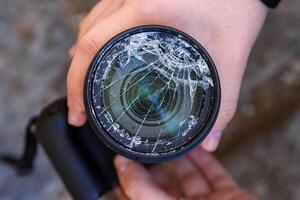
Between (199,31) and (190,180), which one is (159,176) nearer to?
(190,180)

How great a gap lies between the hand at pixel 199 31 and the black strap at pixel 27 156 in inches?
9.5

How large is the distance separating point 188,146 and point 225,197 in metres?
0.25

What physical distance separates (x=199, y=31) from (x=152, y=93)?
0.12 meters

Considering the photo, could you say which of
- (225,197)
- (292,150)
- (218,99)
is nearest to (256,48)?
(292,150)

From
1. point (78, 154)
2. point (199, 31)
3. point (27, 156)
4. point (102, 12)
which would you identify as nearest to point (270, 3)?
point (199, 31)

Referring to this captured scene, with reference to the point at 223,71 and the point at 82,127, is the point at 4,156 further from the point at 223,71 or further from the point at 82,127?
the point at 223,71

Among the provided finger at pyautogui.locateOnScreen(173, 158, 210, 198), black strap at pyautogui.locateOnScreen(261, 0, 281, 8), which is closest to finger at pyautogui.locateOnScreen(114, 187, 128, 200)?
finger at pyautogui.locateOnScreen(173, 158, 210, 198)

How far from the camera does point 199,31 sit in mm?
714

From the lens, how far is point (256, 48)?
1.17 meters

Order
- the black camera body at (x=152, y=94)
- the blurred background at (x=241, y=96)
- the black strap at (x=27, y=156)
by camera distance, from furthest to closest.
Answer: the blurred background at (x=241, y=96), the black strap at (x=27, y=156), the black camera body at (x=152, y=94)

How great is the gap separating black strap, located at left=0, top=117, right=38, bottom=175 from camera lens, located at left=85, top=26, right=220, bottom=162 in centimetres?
34

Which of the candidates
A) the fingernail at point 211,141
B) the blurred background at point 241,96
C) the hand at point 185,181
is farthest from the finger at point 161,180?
the blurred background at point 241,96

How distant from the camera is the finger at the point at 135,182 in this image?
2.53 ft

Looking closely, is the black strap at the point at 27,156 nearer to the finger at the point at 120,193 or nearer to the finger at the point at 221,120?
the finger at the point at 120,193
